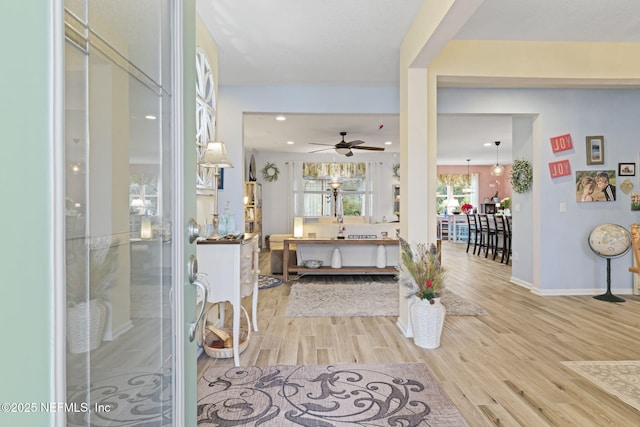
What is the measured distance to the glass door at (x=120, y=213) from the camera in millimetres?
670

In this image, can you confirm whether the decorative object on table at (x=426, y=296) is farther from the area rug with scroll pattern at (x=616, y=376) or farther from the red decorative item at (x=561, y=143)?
the red decorative item at (x=561, y=143)

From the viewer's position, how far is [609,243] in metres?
4.45

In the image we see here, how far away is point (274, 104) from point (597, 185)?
14.2 feet

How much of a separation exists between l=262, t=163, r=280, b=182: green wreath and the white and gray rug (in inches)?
207

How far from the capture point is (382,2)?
109 inches

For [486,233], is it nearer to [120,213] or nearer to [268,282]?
[268,282]

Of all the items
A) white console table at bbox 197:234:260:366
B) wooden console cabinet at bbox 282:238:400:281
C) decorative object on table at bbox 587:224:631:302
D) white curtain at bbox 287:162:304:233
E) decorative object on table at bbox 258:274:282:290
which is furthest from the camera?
white curtain at bbox 287:162:304:233

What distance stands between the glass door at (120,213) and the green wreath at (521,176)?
5270 millimetres

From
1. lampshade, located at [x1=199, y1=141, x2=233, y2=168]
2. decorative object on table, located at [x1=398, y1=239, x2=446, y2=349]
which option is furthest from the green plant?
lampshade, located at [x1=199, y1=141, x2=233, y2=168]

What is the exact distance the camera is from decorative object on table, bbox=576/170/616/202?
4.73 meters
